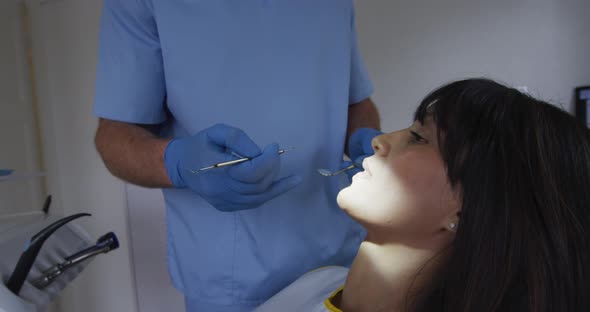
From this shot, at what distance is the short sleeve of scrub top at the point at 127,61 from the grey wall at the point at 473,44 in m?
1.35

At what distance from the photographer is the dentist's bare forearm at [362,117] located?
113 centimetres

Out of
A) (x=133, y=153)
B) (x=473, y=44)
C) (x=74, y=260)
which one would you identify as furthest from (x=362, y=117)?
(x=473, y=44)

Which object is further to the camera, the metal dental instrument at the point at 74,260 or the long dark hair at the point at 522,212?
the metal dental instrument at the point at 74,260

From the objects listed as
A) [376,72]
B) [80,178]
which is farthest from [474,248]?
[80,178]

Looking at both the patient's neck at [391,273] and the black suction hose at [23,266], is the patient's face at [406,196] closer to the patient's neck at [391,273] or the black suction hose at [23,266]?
the patient's neck at [391,273]

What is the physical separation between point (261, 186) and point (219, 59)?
0.33 metres

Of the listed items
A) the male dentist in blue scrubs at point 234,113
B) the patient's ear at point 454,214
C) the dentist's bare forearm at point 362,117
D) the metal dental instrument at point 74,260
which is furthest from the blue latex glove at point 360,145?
the metal dental instrument at point 74,260

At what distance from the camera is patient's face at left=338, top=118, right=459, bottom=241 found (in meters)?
0.67

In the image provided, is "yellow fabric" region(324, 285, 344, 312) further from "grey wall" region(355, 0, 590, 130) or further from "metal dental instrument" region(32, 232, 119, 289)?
"grey wall" region(355, 0, 590, 130)

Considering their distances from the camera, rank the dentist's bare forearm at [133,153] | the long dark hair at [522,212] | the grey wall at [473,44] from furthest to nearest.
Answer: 1. the grey wall at [473,44]
2. the dentist's bare forearm at [133,153]
3. the long dark hair at [522,212]

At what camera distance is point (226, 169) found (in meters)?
0.73

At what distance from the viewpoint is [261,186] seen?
722mm

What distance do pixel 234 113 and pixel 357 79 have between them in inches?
16.7

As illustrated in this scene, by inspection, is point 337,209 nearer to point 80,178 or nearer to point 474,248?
point 474,248
